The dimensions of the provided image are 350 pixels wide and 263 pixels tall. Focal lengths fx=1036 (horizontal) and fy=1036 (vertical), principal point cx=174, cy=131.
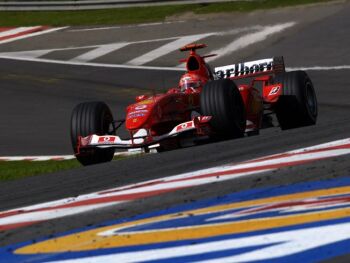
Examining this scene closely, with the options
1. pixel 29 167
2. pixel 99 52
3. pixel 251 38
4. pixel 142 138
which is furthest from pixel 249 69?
pixel 99 52

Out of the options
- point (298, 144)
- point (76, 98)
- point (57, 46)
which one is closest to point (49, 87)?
point (76, 98)

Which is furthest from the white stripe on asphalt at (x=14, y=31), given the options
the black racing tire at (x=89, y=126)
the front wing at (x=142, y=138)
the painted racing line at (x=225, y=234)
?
the painted racing line at (x=225, y=234)

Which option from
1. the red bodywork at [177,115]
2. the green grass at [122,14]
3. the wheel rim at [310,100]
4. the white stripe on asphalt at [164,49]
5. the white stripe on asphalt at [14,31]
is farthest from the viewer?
the white stripe on asphalt at [14,31]

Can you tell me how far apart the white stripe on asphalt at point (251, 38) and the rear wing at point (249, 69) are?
406 inches

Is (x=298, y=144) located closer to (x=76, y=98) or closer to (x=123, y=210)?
(x=123, y=210)

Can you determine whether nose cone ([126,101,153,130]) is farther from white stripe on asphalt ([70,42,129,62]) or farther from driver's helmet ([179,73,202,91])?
white stripe on asphalt ([70,42,129,62])

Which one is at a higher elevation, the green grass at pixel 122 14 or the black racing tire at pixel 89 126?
the green grass at pixel 122 14

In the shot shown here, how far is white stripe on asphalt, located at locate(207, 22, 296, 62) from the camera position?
2508cm

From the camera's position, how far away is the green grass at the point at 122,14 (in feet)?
91.7

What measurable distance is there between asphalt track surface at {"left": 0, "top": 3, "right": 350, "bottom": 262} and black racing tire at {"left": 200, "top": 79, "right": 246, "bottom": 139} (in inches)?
21.2

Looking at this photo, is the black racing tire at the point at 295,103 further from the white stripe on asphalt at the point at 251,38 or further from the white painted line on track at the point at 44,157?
the white stripe on asphalt at the point at 251,38

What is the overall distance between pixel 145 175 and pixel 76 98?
13.2 meters

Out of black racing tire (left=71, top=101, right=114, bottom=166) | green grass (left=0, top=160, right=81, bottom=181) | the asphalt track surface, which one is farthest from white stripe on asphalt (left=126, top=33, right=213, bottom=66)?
black racing tire (left=71, top=101, right=114, bottom=166)

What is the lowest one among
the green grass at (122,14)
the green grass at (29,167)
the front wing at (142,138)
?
the green grass at (29,167)
